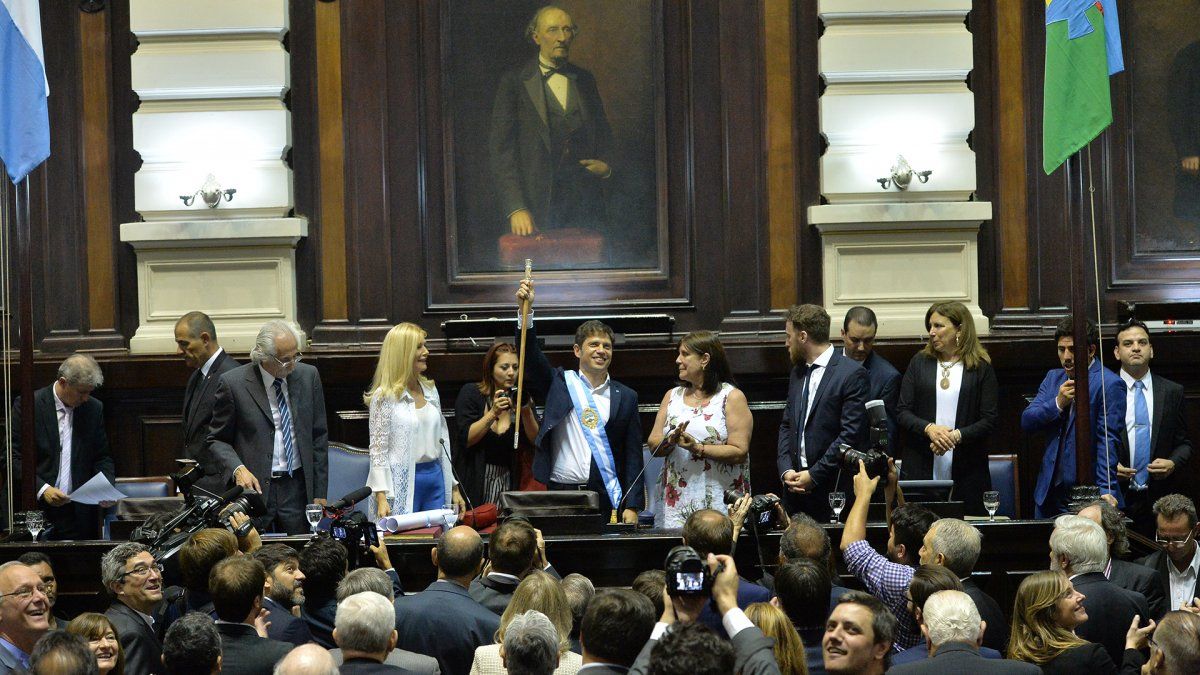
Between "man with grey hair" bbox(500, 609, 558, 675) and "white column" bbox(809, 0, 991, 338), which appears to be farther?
"white column" bbox(809, 0, 991, 338)

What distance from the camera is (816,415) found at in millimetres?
7688

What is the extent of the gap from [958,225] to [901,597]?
13.8ft

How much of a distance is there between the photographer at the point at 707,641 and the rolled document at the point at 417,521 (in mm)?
2764

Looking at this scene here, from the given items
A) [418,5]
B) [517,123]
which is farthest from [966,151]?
[418,5]

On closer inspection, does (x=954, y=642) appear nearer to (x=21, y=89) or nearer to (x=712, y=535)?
(x=712, y=535)

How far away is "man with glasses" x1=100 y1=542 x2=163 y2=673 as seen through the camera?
524 centimetres

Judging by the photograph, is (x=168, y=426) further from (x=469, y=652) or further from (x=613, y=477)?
(x=469, y=652)

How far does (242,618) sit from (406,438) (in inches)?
97.0

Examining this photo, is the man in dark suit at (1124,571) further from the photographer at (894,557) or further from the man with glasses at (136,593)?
the man with glasses at (136,593)

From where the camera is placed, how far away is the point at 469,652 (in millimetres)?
5102

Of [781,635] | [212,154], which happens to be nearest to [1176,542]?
[781,635]

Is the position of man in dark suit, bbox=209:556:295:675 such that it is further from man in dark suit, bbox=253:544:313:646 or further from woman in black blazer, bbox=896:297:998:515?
woman in black blazer, bbox=896:297:998:515

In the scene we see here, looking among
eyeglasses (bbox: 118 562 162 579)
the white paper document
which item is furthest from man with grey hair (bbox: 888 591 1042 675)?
the white paper document

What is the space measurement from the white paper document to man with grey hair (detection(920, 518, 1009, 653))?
4114 millimetres
